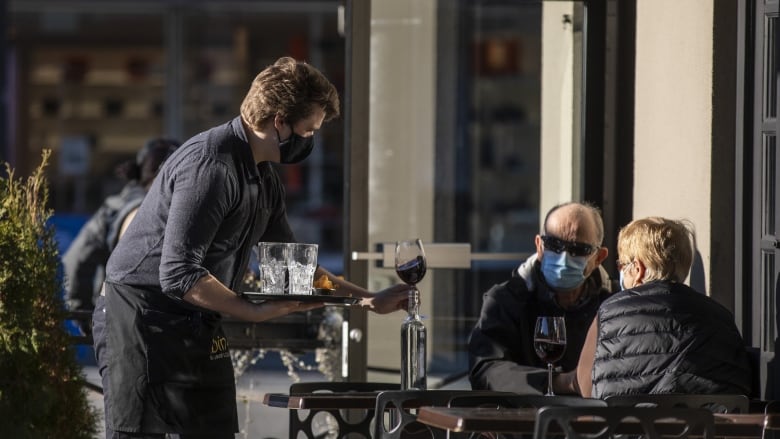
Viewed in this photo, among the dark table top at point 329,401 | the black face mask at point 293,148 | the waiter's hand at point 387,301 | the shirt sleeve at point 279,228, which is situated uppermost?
the black face mask at point 293,148

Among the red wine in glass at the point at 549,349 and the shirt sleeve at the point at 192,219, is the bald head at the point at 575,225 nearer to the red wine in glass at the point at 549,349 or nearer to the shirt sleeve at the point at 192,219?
the red wine in glass at the point at 549,349

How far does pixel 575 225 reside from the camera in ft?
12.3

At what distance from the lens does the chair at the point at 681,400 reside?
272cm

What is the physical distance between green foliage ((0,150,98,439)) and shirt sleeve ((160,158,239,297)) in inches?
15.9

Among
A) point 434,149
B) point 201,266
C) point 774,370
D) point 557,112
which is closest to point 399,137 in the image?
point 434,149

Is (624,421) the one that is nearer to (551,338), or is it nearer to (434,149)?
(551,338)

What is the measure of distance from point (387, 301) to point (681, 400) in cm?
89

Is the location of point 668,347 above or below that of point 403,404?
above

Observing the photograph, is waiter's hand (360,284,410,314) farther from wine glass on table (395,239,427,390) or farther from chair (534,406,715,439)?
chair (534,406,715,439)

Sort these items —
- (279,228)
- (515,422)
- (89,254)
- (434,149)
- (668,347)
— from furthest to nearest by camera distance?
(89,254), (434,149), (279,228), (668,347), (515,422)

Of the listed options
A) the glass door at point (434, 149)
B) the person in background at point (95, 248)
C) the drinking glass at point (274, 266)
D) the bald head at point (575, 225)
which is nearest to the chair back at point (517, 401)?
the drinking glass at point (274, 266)

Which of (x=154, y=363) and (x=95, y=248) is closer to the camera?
(x=154, y=363)

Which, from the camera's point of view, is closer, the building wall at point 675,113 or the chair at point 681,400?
the chair at point 681,400

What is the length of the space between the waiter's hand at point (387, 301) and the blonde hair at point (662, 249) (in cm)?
61
